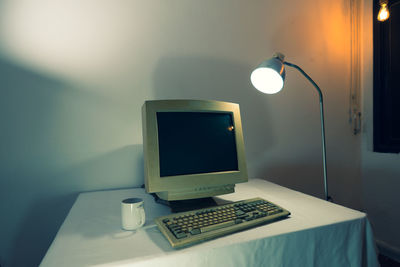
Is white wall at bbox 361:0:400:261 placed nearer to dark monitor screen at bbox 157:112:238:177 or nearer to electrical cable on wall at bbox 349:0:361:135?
electrical cable on wall at bbox 349:0:361:135

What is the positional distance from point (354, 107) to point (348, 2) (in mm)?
799

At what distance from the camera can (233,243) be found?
0.68 metres

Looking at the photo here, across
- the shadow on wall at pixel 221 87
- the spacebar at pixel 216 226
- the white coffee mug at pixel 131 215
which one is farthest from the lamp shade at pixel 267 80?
the white coffee mug at pixel 131 215

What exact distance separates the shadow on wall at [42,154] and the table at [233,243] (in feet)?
0.97

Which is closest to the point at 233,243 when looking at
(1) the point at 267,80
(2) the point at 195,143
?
(2) the point at 195,143

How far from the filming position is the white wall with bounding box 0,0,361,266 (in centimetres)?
116

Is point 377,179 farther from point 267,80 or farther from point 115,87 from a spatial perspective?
point 115,87

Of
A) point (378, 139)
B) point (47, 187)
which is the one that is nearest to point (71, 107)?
point (47, 187)

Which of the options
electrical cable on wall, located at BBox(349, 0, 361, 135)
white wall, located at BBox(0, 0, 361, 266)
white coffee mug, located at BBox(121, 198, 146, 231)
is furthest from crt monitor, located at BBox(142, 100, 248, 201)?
electrical cable on wall, located at BBox(349, 0, 361, 135)

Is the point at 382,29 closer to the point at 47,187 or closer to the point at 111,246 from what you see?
the point at 111,246

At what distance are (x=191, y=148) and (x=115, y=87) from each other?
0.60 meters

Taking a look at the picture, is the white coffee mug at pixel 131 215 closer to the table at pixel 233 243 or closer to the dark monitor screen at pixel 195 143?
the table at pixel 233 243

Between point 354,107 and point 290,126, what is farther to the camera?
point 354,107

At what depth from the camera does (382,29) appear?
5.91 feet
